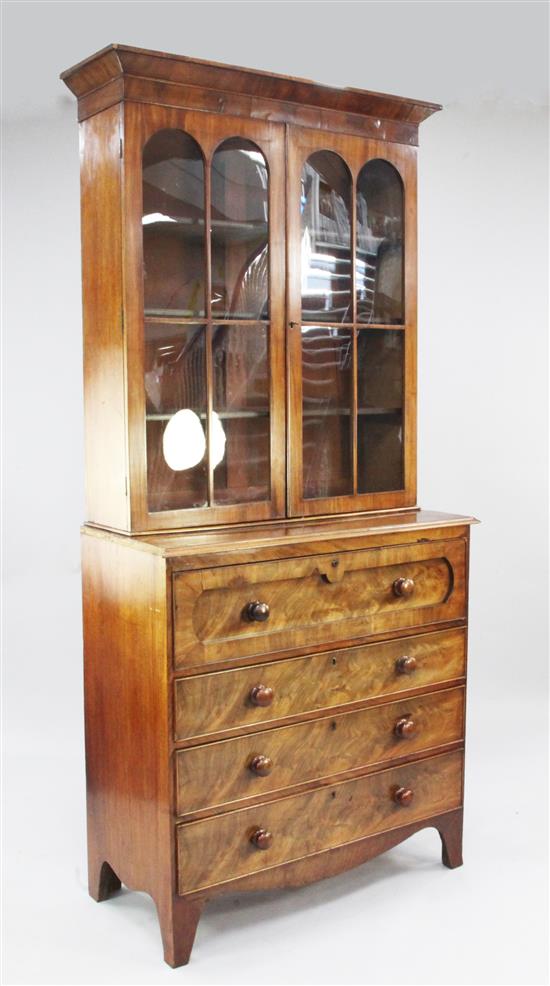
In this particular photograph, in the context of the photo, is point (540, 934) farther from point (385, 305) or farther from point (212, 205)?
point (212, 205)

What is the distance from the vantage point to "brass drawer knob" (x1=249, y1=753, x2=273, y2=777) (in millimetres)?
2768

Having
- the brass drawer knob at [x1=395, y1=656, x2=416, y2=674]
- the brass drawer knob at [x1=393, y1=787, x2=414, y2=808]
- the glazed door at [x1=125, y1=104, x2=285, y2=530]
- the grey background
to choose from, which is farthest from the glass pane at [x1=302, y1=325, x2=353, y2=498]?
the grey background

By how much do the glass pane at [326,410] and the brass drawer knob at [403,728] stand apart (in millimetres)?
647

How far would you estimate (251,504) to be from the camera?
2.94 m

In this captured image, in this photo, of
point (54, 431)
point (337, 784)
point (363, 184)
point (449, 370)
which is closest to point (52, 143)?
point (54, 431)

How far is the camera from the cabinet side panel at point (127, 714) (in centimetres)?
266

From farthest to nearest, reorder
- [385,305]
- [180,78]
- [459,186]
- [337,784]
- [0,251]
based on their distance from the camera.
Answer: [459,186] → [0,251] → [385,305] → [337,784] → [180,78]

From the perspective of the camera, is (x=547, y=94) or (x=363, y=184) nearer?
(x=363, y=184)

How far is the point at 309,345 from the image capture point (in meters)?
3.05

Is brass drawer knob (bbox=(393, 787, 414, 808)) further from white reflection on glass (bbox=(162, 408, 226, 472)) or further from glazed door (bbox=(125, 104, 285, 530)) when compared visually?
white reflection on glass (bbox=(162, 408, 226, 472))

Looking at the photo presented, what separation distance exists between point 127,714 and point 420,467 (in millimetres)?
2083

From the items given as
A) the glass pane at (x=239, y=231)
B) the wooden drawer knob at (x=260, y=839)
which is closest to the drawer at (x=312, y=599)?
the wooden drawer knob at (x=260, y=839)

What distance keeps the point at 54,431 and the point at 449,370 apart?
160 centimetres

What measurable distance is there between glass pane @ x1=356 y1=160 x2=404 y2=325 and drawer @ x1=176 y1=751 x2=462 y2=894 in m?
1.29
